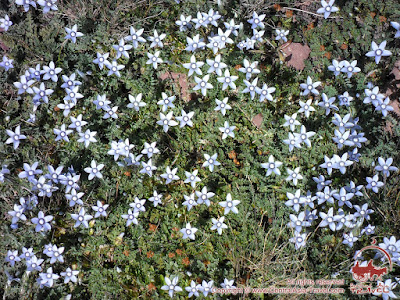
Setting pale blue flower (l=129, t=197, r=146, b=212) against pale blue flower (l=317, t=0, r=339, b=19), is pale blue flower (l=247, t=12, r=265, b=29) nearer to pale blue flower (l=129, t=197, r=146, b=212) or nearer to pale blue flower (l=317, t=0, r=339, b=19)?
pale blue flower (l=317, t=0, r=339, b=19)

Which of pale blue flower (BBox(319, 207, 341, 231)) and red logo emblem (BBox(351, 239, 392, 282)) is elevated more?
pale blue flower (BBox(319, 207, 341, 231))

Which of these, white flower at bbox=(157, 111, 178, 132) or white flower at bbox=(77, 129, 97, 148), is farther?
white flower at bbox=(157, 111, 178, 132)

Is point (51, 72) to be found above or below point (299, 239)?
above

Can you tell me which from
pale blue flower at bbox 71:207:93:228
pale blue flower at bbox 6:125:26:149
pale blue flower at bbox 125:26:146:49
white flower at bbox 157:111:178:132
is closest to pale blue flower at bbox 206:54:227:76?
white flower at bbox 157:111:178:132

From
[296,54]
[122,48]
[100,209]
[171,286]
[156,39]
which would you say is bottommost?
[171,286]

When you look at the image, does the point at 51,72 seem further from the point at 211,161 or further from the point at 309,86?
the point at 309,86

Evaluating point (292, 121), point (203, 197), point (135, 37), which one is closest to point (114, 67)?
point (135, 37)

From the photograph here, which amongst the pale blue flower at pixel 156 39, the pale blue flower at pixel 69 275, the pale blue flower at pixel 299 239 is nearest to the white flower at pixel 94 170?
the pale blue flower at pixel 69 275

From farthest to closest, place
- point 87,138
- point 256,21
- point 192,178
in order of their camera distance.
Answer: point 256,21 → point 192,178 → point 87,138

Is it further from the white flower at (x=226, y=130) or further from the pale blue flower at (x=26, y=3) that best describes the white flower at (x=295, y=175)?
the pale blue flower at (x=26, y=3)
